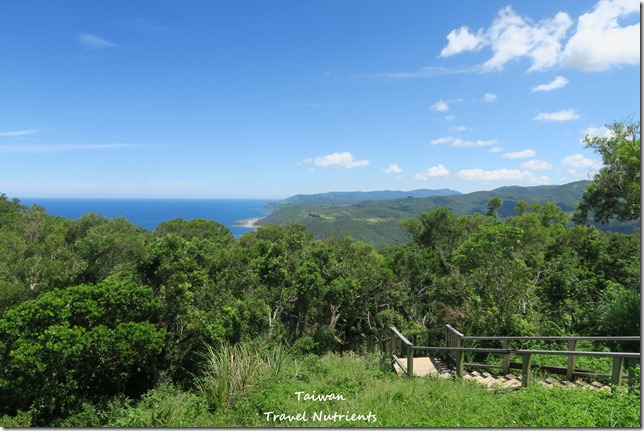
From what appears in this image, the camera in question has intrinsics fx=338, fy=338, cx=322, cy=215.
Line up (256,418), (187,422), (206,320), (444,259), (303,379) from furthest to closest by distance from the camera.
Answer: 1. (444,259)
2. (206,320)
3. (303,379)
4. (187,422)
5. (256,418)

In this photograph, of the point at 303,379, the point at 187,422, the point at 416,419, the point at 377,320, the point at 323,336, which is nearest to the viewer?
the point at 416,419

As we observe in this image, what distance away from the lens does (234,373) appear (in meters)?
6.93

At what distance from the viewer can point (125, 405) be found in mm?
7703

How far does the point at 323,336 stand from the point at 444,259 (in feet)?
32.7

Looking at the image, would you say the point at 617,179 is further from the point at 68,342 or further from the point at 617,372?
the point at 68,342

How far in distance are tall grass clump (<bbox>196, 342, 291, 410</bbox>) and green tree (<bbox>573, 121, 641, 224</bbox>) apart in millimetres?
9202

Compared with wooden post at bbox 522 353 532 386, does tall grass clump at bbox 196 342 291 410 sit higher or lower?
lower

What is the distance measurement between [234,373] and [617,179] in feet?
35.4

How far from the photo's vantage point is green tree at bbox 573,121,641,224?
7.84 metres

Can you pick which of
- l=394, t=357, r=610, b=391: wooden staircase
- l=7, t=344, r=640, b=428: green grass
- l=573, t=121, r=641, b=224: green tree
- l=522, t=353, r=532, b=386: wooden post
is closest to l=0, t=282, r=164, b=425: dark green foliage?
l=7, t=344, r=640, b=428: green grass

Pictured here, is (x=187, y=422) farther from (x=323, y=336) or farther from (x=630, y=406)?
(x=323, y=336)

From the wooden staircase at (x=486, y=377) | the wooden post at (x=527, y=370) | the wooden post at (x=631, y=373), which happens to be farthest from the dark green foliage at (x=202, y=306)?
the wooden post at (x=631, y=373)

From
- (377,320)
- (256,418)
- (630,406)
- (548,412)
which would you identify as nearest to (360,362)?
(256,418)

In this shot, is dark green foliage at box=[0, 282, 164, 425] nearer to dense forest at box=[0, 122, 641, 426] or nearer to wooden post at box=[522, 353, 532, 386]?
dense forest at box=[0, 122, 641, 426]
